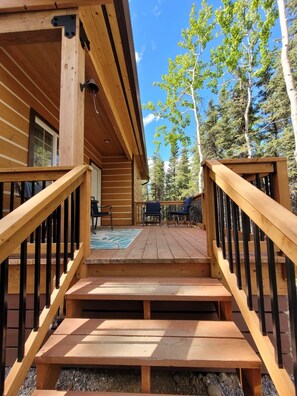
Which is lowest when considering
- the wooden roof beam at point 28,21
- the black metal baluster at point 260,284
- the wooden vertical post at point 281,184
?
the black metal baluster at point 260,284

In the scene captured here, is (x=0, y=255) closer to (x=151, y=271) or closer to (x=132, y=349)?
(x=132, y=349)

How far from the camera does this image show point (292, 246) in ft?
2.56

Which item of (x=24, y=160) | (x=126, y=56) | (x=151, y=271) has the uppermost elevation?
(x=126, y=56)

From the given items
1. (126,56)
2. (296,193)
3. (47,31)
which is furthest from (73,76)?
(296,193)

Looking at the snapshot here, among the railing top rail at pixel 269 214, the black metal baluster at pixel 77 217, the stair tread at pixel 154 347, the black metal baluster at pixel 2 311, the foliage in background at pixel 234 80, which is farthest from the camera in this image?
the foliage in background at pixel 234 80

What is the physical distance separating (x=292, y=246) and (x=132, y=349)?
3.23 ft

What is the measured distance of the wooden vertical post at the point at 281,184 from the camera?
1.77m

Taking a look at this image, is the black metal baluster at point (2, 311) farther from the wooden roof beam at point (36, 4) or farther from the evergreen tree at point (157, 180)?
the evergreen tree at point (157, 180)

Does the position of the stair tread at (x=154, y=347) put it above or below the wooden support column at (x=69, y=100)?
below

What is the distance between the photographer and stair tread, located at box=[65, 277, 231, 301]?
1.49m

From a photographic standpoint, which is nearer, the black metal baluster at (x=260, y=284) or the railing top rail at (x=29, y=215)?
the railing top rail at (x=29, y=215)

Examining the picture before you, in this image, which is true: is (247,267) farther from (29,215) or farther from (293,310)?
(29,215)

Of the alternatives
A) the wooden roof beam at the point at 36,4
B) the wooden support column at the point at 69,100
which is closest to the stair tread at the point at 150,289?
the wooden support column at the point at 69,100

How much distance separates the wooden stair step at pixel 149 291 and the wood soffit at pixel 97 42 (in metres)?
2.55
